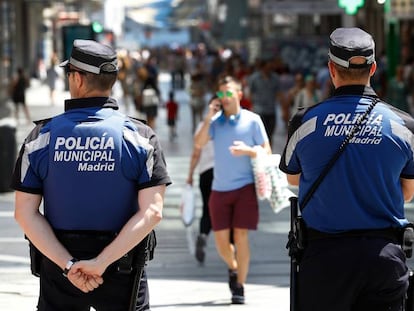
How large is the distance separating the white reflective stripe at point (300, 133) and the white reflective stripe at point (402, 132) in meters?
0.35

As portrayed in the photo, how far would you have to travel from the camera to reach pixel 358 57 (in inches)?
219

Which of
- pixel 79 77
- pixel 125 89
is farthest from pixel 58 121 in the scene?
pixel 125 89

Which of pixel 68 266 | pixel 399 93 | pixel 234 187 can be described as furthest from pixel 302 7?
pixel 68 266

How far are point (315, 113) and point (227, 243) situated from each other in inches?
187

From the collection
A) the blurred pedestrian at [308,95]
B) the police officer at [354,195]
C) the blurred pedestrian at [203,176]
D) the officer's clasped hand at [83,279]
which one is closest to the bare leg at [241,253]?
the blurred pedestrian at [203,176]

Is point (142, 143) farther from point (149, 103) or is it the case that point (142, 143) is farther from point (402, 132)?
point (149, 103)

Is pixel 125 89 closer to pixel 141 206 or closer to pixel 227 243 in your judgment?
pixel 227 243

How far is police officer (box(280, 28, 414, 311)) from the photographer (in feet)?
17.6

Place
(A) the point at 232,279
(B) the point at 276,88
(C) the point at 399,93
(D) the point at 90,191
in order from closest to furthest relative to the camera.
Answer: (D) the point at 90,191 → (A) the point at 232,279 → (B) the point at 276,88 → (C) the point at 399,93

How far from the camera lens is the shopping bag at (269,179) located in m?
9.91

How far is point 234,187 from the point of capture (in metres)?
10.1

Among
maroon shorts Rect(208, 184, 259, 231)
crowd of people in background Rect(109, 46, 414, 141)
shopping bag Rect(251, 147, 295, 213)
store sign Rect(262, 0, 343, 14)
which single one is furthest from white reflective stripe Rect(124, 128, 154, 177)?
store sign Rect(262, 0, 343, 14)

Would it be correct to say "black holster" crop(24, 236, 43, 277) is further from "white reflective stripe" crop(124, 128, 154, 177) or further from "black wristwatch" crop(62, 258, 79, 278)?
"white reflective stripe" crop(124, 128, 154, 177)

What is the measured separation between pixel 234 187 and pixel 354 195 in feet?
15.5
